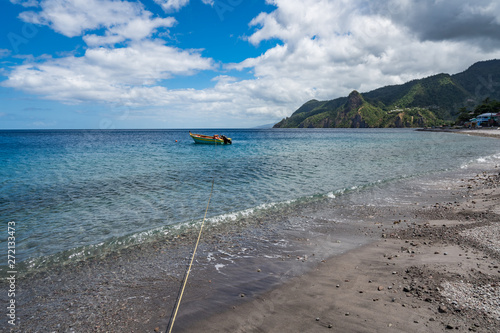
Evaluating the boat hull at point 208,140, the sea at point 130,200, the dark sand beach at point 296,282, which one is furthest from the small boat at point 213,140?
the dark sand beach at point 296,282

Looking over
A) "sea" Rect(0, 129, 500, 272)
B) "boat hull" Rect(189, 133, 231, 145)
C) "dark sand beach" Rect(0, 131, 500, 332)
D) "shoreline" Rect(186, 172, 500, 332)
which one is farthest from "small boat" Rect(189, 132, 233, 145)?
"shoreline" Rect(186, 172, 500, 332)

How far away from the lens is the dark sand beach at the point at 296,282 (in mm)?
4605

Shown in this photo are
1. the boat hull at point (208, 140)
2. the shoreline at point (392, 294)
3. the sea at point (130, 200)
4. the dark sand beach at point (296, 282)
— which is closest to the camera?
the shoreline at point (392, 294)

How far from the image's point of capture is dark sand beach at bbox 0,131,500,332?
15.1 ft

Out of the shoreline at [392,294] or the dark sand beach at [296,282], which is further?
the dark sand beach at [296,282]

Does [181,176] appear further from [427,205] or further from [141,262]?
[427,205]

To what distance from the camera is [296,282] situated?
5965 mm

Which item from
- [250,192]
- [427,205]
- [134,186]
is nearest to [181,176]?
[134,186]

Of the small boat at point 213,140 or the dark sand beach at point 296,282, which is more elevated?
the small boat at point 213,140

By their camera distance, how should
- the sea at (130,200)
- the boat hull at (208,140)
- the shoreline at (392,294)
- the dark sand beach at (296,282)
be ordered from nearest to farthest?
the shoreline at (392,294)
the dark sand beach at (296,282)
the sea at (130,200)
the boat hull at (208,140)

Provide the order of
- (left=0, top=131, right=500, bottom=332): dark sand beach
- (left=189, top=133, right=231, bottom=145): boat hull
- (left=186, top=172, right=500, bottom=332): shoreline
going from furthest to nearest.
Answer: (left=189, top=133, right=231, bottom=145): boat hull
(left=0, top=131, right=500, bottom=332): dark sand beach
(left=186, top=172, right=500, bottom=332): shoreline

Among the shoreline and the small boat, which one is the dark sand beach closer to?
the shoreline

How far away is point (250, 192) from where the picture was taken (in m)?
15.6

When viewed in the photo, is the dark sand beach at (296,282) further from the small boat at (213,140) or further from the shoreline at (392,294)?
the small boat at (213,140)
